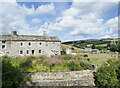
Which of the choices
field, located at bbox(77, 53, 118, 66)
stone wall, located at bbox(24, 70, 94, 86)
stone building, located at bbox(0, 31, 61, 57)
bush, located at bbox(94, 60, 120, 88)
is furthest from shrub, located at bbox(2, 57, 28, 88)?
stone building, located at bbox(0, 31, 61, 57)

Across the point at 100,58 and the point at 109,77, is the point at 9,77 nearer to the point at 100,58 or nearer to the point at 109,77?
the point at 109,77

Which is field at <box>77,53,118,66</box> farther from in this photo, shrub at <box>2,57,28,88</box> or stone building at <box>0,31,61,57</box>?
shrub at <box>2,57,28,88</box>

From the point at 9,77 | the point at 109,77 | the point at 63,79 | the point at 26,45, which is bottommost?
the point at 63,79

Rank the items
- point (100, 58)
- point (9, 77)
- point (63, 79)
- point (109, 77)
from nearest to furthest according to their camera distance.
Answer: point (9, 77) → point (109, 77) → point (63, 79) → point (100, 58)

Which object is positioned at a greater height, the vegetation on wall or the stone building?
the stone building

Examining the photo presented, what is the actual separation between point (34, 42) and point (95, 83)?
17674mm

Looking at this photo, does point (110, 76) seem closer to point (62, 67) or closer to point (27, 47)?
point (62, 67)

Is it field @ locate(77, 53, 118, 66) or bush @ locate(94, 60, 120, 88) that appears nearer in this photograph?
bush @ locate(94, 60, 120, 88)

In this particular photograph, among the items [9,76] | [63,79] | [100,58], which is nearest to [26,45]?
[9,76]

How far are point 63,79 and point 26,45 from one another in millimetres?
15929

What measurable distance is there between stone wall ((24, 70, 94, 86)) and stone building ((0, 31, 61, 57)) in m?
13.1

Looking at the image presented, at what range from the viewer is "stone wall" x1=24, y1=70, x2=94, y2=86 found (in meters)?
8.90

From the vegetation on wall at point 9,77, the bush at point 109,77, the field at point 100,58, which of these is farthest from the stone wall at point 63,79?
the field at point 100,58

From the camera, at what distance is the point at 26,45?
21797 millimetres
